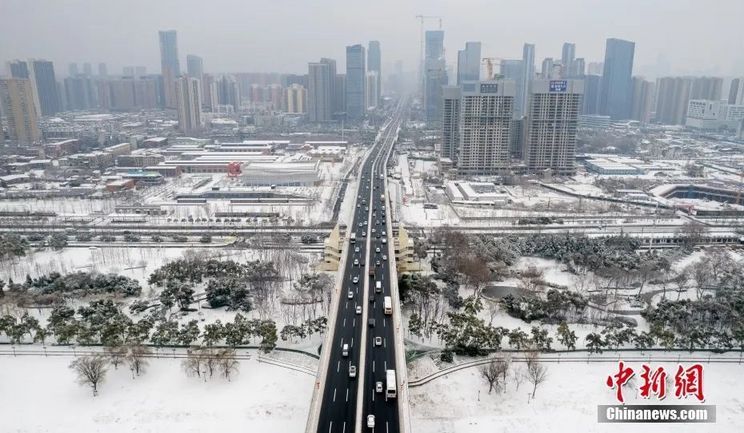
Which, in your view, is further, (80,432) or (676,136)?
(676,136)

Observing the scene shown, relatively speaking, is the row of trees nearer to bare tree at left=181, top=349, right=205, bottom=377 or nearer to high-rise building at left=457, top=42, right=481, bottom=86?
bare tree at left=181, top=349, right=205, bottom=377

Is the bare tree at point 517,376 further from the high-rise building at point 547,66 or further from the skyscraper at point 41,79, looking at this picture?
the skyscraper at point 41,79

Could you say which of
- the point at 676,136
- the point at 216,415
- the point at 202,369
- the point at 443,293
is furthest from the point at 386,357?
the point at 676,136

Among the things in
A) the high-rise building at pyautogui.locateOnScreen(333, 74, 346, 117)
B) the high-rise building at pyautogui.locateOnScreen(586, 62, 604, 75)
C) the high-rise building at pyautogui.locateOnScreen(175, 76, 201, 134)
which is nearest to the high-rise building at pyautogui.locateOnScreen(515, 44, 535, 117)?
the high-rise building at pyautogui.locateOnScreen(333, 74, 346, 117)

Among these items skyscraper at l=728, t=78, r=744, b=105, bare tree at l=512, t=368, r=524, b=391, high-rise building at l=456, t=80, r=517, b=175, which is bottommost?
bare tree at l=512, t=368, r=524, b=391

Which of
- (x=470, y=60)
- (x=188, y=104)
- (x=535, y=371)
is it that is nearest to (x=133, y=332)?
(x=535, y=371)

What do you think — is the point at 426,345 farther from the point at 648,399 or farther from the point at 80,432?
the point at 80,432
